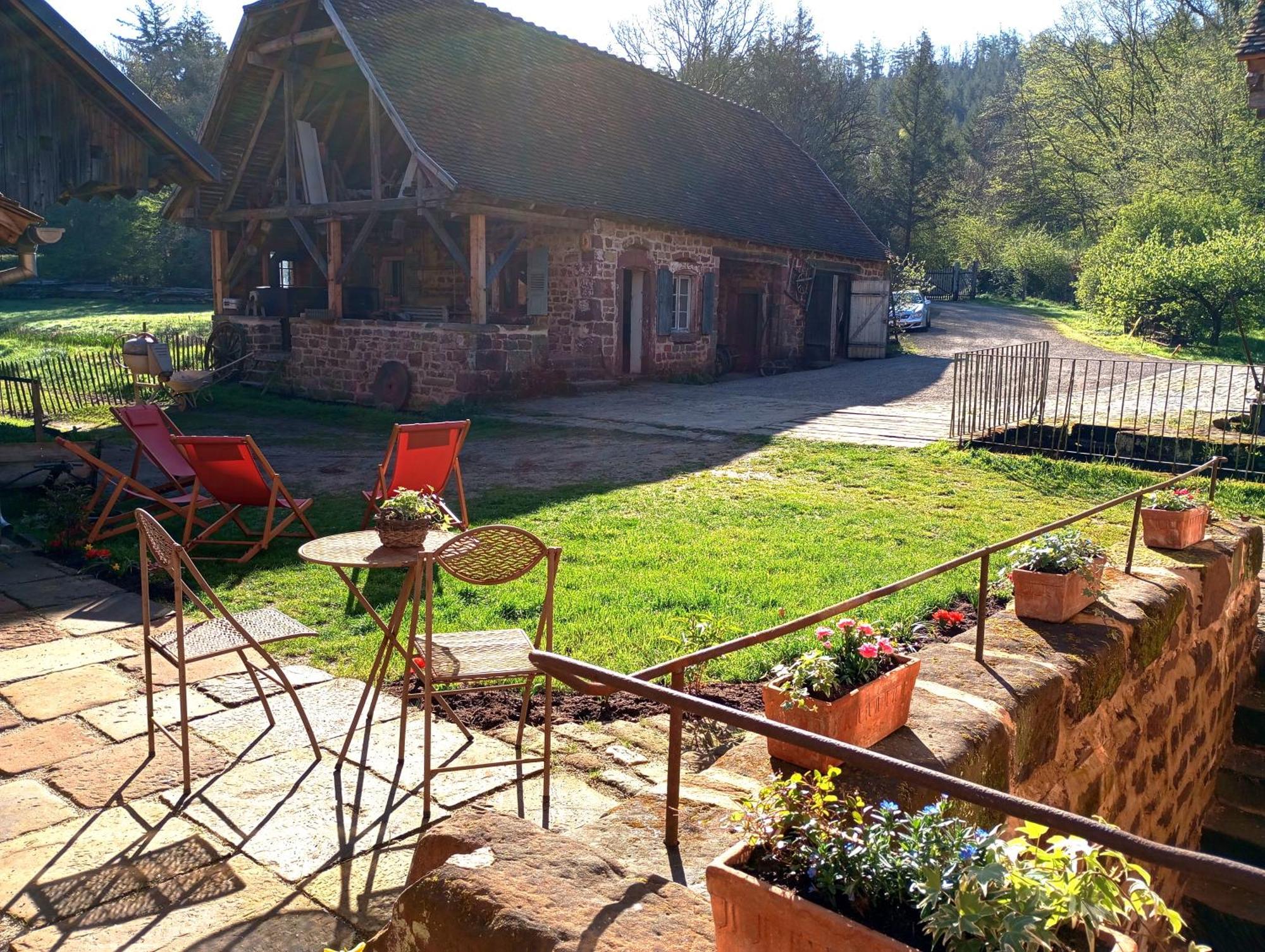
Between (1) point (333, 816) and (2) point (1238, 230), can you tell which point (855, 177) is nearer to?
(2) point (1238, 230)

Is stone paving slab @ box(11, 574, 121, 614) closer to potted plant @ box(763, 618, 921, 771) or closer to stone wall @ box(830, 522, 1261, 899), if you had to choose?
potted plant @ box(763, 618, 921, 771)

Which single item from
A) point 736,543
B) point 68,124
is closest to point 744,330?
point 68,124

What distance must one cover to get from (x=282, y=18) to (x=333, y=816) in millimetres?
15571

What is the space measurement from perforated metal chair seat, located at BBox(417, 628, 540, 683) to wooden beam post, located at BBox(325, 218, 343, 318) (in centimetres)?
1302

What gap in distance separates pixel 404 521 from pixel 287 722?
3.17 ft

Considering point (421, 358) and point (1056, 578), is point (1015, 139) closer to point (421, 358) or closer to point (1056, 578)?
point (421, 358)

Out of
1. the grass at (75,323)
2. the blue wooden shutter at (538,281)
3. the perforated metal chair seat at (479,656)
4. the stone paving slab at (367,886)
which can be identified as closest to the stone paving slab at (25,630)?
the perforated metal chair seat at (479,656)

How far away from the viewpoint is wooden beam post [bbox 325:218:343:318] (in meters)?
15.6

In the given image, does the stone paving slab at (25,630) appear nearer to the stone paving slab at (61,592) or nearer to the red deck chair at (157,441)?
the stone paving slab at (61,592)

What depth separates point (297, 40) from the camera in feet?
49.8

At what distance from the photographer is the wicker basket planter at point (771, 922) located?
1.78 meters

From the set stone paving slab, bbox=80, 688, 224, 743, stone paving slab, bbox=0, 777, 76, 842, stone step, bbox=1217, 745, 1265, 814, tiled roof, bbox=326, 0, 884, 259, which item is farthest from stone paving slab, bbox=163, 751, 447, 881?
tiled roof, bbox=326, 0, 884, 259

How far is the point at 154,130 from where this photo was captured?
10758 mm

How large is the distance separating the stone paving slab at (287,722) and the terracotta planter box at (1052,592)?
8.99ft
